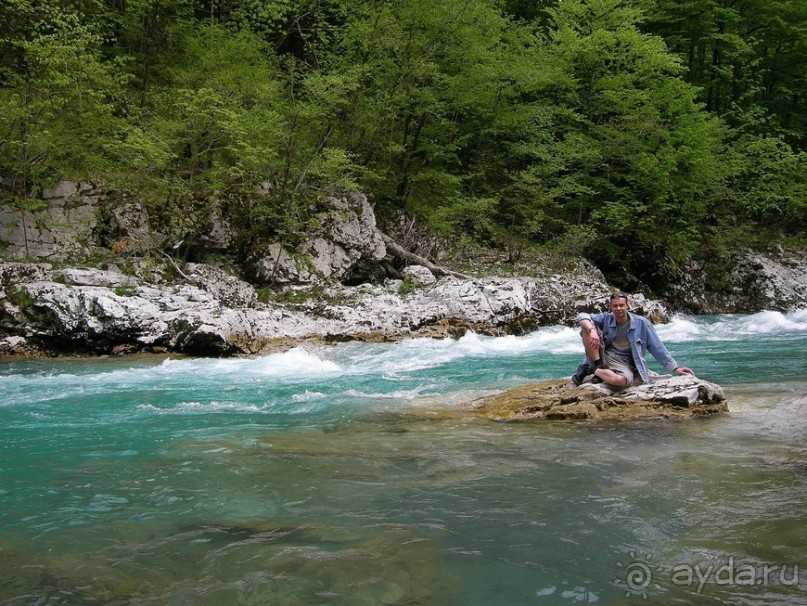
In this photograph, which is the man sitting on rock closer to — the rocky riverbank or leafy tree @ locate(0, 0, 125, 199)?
the rocky riverbank

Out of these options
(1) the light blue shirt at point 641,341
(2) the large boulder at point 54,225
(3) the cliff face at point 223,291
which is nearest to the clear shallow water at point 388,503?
(1) the light blue shirt at point 641,341

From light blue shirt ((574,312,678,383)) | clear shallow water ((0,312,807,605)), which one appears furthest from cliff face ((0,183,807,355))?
light blue shirt ((574,312,678,383))

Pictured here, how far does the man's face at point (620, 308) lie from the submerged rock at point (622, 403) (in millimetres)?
840

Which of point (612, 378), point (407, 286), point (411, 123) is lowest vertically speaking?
point (612, 378)

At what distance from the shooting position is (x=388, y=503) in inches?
166

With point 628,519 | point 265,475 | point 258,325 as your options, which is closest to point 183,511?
point 265,475

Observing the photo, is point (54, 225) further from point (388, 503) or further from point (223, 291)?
point (388, 503)

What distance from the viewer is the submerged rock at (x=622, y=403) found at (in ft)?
21.2

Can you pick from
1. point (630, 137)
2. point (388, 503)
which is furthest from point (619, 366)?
point (630, 137)

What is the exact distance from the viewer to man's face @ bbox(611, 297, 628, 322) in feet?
22.3

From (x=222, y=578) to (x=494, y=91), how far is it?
20795mm

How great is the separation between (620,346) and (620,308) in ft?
1.65

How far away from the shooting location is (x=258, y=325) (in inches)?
518

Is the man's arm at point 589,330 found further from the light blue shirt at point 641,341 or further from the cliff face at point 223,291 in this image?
the cliff face at point 223,291
